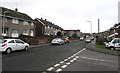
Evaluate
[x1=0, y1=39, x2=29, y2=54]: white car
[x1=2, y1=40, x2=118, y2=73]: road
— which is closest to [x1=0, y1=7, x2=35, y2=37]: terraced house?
[x1=0, y1=39, x2=29, y2=54]: white car

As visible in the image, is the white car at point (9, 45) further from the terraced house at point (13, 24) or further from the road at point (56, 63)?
the terraced house at point (13, 24)

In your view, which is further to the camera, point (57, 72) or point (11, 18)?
point (11, 18)

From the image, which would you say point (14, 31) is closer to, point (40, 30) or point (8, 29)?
point (8, 29)

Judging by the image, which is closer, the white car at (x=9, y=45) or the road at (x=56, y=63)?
the road at (x=56, y=63)

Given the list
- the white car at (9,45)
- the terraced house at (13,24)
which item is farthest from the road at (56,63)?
the terraced house at (13,24)

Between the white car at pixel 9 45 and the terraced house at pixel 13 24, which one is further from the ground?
the terraced house at pixel 13 24

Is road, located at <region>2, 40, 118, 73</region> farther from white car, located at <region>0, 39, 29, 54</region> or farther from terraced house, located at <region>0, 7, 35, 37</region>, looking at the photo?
terraced house, located at <region>0, 7, 35, 37</region>

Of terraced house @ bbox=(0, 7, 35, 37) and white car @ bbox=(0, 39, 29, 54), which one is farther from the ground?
terraced house @ bbox=(0, 7, 35, 37)

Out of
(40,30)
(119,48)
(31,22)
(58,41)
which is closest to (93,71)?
(119,48)

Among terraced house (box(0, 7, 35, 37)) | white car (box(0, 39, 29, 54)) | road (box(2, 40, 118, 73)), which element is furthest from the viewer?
terraced house (box(0, 7, 35, 37))

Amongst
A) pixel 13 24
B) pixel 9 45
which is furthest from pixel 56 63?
pixel 13 24

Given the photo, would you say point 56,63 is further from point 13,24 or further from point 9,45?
Answer: point 13,24

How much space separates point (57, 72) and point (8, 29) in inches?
1126

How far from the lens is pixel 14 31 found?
33.5 m
